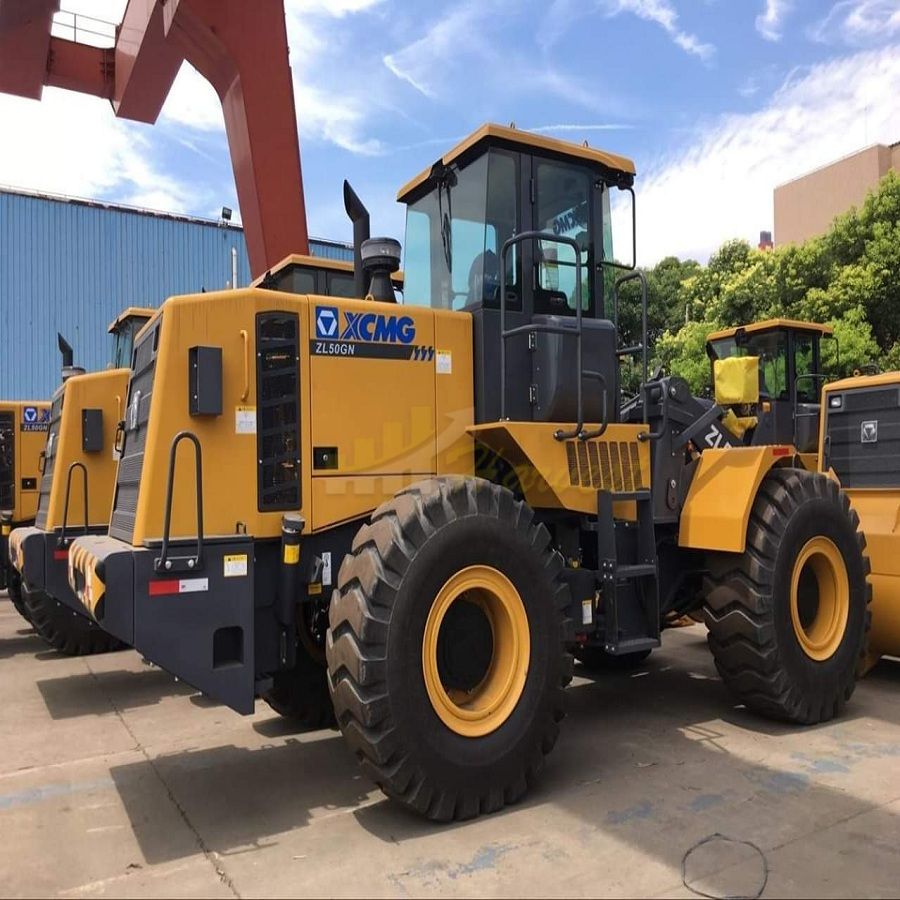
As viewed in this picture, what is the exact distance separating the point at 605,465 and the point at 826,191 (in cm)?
3966

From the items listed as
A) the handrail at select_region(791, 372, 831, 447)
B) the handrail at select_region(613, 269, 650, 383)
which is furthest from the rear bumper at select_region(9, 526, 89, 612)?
the handrail at select_region(791, 372, 831, 447)

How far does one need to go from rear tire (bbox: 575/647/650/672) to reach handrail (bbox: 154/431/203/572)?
3.95m

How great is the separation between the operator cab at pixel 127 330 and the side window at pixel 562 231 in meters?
4.58

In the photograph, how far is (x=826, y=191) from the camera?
1532 inches

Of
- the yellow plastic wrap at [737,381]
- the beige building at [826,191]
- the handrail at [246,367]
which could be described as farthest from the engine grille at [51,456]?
the beige building at [826,191]

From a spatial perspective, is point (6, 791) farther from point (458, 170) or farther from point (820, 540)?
point (820, 540)

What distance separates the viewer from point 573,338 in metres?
4.84

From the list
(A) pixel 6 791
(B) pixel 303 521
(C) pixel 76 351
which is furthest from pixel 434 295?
(C) pixel 76 351

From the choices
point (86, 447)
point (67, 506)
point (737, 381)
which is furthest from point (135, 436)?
point (737, 381)

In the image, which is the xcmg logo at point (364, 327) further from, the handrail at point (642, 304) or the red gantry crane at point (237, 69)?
the red gantry crane at point (237, 69)

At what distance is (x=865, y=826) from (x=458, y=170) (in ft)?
13.1

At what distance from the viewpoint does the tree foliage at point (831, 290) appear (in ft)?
56.5

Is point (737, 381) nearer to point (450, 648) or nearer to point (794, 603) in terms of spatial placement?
point (794, 603)

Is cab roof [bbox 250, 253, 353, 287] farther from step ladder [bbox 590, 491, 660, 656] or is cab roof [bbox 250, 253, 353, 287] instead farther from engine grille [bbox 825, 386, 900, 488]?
engine grille [bbox 825, 386, 900, 488]
